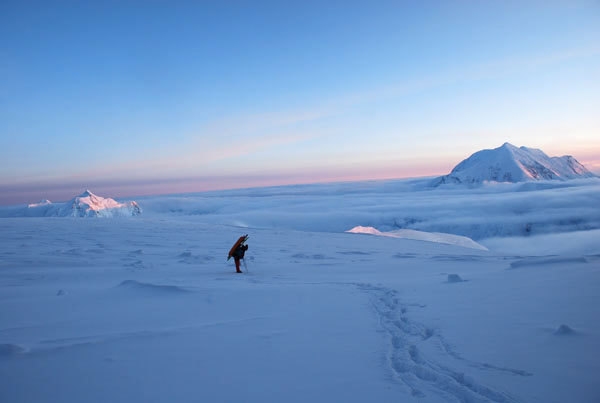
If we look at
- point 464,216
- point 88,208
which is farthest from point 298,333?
point 88,208

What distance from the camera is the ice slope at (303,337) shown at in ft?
10.0

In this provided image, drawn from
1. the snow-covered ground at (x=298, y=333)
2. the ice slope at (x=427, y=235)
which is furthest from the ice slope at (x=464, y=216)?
the snow-covered ground at (x=298, y=333)

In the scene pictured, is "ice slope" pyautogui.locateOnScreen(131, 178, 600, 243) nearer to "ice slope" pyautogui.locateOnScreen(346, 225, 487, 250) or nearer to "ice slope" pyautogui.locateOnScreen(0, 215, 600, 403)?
"ice slope" pyautogui.locateOnScreen(346, 225, 487, 250)

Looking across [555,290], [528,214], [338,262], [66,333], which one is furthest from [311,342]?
[528,214]

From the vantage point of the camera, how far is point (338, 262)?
447 inches

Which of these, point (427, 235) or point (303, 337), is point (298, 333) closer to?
point (303, 337)

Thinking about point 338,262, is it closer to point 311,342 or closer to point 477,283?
point 477,283

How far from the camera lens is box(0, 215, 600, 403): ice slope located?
10.0 feet

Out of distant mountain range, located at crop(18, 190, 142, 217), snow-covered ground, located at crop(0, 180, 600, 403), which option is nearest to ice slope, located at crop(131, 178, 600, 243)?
snow-covered ground, located at crop(0, 180, 600, 403)

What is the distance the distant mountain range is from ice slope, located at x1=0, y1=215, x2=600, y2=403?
151913 millimetres

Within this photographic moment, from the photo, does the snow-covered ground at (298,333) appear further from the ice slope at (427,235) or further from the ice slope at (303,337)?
the ice slope at (427,235)

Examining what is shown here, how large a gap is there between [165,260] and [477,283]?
8400 millimetres

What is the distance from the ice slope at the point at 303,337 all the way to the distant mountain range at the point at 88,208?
151913 millimetres

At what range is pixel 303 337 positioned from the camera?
4316 mm
